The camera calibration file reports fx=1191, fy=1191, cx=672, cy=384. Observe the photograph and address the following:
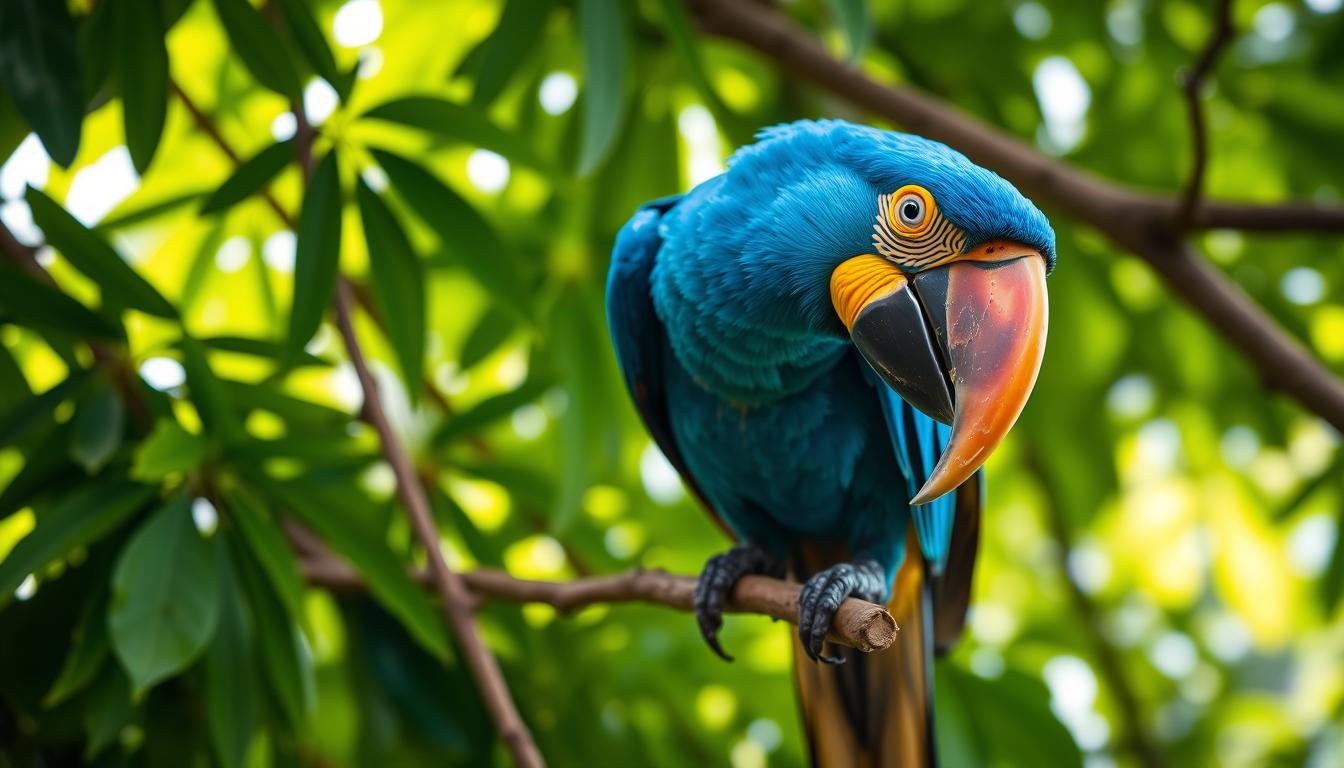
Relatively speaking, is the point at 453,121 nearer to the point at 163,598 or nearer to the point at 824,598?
the point at 163,598

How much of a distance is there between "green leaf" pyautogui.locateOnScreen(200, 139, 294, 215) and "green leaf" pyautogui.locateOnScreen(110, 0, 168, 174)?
0.59 feet

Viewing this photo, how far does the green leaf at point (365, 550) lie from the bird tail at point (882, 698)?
842 mm

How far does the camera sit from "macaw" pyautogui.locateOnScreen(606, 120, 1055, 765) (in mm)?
1914

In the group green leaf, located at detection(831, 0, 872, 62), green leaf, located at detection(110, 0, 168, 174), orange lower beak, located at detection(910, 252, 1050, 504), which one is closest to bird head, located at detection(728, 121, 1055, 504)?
orange lower beak, located at detection(910, 252, 1050, 504)

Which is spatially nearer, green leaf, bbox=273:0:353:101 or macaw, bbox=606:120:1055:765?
macaw, bbox=606:120:1055:765

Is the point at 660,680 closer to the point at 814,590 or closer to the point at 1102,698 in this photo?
the point at 814,590

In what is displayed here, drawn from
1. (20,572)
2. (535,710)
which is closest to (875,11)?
(535,710)

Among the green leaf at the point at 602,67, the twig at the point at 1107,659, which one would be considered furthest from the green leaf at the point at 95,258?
the twig at the point at 1107,659

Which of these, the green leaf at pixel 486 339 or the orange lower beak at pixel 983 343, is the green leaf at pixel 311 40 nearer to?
the green leaf at pixel 486 339

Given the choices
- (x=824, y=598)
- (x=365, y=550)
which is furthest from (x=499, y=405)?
(x=824, y=598)

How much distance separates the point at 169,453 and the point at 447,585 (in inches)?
25.0

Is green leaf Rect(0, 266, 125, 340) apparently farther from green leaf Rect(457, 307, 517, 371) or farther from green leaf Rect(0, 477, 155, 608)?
green leaf Rect(457, 307, 517, 371)

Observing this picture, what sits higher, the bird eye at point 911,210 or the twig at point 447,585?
the bird eye at point 911,210

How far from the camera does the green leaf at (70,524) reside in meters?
2.28
